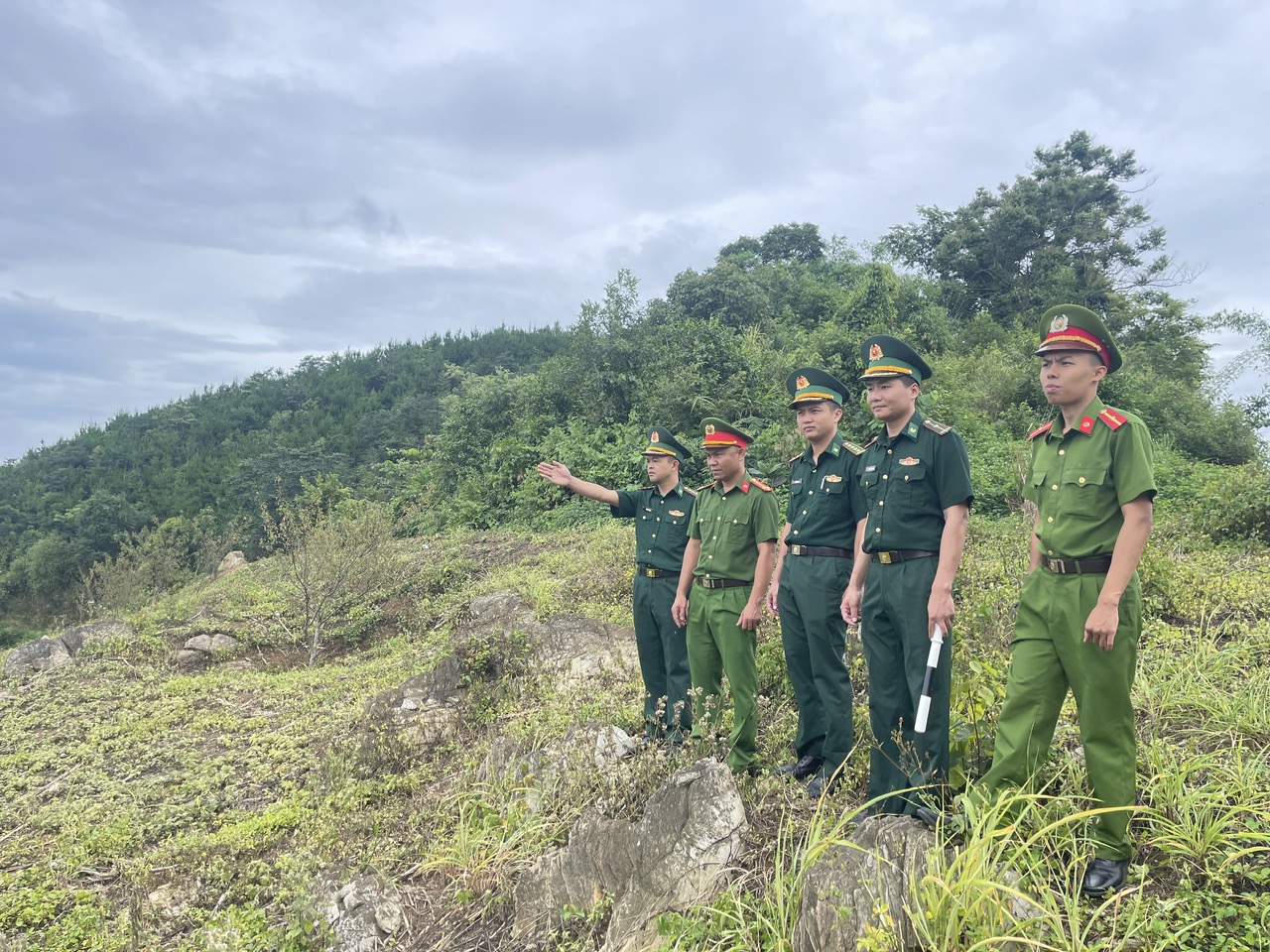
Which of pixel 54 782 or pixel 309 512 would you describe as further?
pixel 309 512

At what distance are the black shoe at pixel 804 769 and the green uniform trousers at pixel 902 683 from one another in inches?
→ 18.9

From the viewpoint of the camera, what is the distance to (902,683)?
9.97ft

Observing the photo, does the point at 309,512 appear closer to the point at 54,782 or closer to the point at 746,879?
the point at 54,782

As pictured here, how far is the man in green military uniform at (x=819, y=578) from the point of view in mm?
3381

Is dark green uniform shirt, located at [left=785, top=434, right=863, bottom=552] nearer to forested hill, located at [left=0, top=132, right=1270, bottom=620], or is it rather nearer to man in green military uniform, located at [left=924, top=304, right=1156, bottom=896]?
man in green military uniform, located at [left=924, top=304, right=1156, bottom=896]

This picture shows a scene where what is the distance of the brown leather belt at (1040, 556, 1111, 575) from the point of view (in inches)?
98.2

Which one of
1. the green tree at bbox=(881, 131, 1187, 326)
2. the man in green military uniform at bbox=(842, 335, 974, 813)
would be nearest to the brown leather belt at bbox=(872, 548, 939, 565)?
the man in green military uniform at bbox=(842, 335, 974, 813)

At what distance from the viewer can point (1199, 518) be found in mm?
7836

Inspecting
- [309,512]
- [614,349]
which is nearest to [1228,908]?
[309,512]

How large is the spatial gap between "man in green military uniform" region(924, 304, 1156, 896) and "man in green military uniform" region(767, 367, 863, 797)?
0.77 m

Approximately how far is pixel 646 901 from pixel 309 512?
8.05 m

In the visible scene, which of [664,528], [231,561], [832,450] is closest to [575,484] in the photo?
[664,528]

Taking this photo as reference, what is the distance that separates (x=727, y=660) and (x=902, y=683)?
98cm

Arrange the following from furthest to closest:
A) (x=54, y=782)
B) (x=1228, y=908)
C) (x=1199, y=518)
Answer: (x=1199, y=518) → (x=54, y=782) → (x=1228, y=908)
